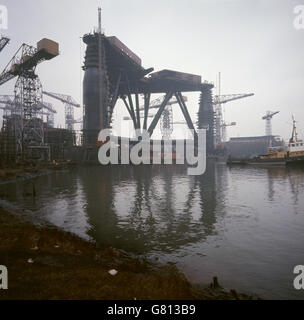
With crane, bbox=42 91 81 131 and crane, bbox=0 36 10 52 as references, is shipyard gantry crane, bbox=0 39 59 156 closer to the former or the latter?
crane, bbox=0 36 10 52

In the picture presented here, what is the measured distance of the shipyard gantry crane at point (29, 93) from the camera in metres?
55.2

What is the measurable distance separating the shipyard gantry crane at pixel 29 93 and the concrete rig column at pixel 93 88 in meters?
12.8

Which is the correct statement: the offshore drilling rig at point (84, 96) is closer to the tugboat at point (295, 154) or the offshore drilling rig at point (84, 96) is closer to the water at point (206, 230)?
the water at point (206, 230)

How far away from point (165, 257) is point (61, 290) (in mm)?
4263

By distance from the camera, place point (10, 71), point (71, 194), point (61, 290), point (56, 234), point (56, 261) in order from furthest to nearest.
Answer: point (10, 71) → point (71, 194) → point (56, 234) → point (56, 261) → point (61, 290)

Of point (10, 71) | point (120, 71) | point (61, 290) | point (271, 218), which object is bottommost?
point (271, 218)

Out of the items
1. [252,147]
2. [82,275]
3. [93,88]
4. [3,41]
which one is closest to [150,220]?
[82,275]

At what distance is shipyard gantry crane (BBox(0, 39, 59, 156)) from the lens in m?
55.2

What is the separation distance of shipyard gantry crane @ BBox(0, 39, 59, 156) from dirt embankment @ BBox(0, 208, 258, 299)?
54.4m

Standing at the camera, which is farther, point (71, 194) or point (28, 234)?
point (71, 194)

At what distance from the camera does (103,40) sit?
228ft
